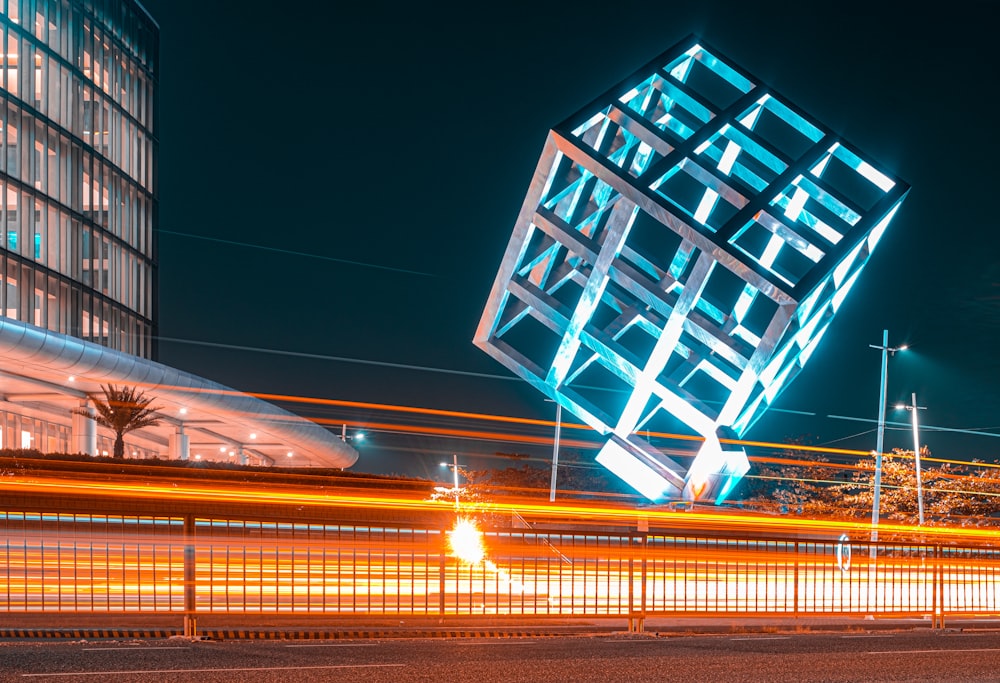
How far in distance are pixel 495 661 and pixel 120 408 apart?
3655cm

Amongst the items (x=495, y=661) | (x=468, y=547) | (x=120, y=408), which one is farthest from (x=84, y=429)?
(x=495, y=661)

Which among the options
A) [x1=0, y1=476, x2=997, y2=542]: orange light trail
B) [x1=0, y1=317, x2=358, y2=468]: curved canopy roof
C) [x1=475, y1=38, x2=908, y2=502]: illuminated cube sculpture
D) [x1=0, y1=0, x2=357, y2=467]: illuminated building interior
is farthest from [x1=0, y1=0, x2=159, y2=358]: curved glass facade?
[x1=475, y1=38, x2=908, y2=502]: illuminated cube sculpture

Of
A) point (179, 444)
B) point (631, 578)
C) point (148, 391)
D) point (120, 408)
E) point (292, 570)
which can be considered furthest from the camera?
point (179, 444)

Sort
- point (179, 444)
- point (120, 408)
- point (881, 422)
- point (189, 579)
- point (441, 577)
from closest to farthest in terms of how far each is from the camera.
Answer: point (189, 579), point (441, 577), point (881, 422), point (120, 408), point (179, 444)

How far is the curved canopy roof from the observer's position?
3647 cm

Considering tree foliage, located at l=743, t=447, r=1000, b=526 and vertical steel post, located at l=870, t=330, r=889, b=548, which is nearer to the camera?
vertical steel post, located at l=870, t=330, r=889, b=548

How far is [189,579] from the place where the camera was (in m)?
8.65

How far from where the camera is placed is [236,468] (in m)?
37.6

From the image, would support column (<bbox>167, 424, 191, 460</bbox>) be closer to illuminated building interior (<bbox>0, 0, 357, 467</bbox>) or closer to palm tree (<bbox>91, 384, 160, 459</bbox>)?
illuminated building interior (<bbox>0, 0, 357, 467</bbox>)

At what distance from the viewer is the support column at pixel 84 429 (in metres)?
41.7

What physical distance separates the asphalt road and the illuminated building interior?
29.7 metres

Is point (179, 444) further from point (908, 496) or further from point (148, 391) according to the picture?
point (908, 496)

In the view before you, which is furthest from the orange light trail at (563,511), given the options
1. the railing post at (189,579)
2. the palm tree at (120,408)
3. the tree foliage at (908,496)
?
the tree foliage at (908,496)

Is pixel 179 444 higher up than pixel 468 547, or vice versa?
pixel 468 547
